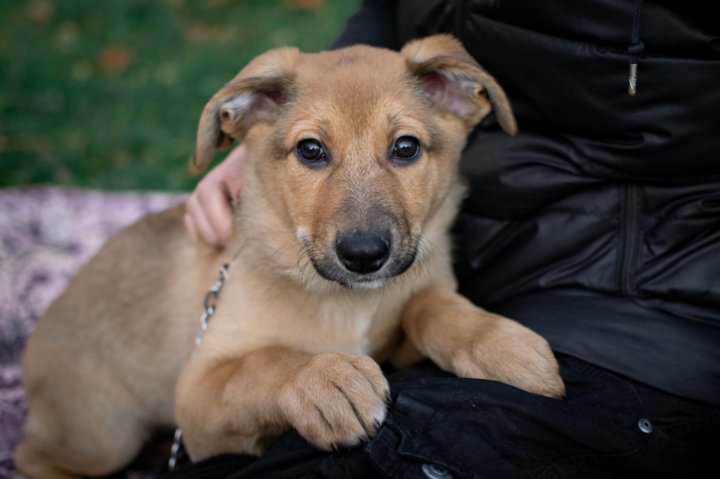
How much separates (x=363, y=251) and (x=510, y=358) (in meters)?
0.61

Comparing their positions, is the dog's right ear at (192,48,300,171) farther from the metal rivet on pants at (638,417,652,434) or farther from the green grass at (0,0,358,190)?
the green grass at (0,0,358,190)

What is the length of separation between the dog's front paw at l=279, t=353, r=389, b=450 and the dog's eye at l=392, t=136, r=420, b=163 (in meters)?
0.92

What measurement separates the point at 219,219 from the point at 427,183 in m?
1.01

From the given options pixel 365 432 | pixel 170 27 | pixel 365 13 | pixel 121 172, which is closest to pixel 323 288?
pixel 365 432

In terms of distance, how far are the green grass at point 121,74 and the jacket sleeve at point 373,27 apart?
9.65 ft

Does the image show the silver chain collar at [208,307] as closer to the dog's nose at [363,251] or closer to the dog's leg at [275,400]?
the dog's leg at [275,400]

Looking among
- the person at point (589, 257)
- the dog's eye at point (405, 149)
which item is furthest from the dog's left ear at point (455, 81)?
the dog's eye at point (405, 149)

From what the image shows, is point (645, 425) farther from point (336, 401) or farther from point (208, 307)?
point (208, 307)

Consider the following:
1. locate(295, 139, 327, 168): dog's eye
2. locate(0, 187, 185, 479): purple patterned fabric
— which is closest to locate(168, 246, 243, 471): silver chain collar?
locate(295, 139, 327, 168): dog's eye

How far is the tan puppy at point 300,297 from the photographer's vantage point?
2463 millimetres

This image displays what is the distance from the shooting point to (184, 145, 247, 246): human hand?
3.32 m

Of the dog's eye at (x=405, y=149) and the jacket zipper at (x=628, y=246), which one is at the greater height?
the dog's eye at (x=405, y=149)

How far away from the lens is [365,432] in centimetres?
216

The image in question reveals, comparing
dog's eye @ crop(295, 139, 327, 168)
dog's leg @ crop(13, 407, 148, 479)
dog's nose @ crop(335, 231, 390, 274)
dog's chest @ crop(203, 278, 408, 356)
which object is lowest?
dog's leg @ crop(13, 407, 148, 479)
